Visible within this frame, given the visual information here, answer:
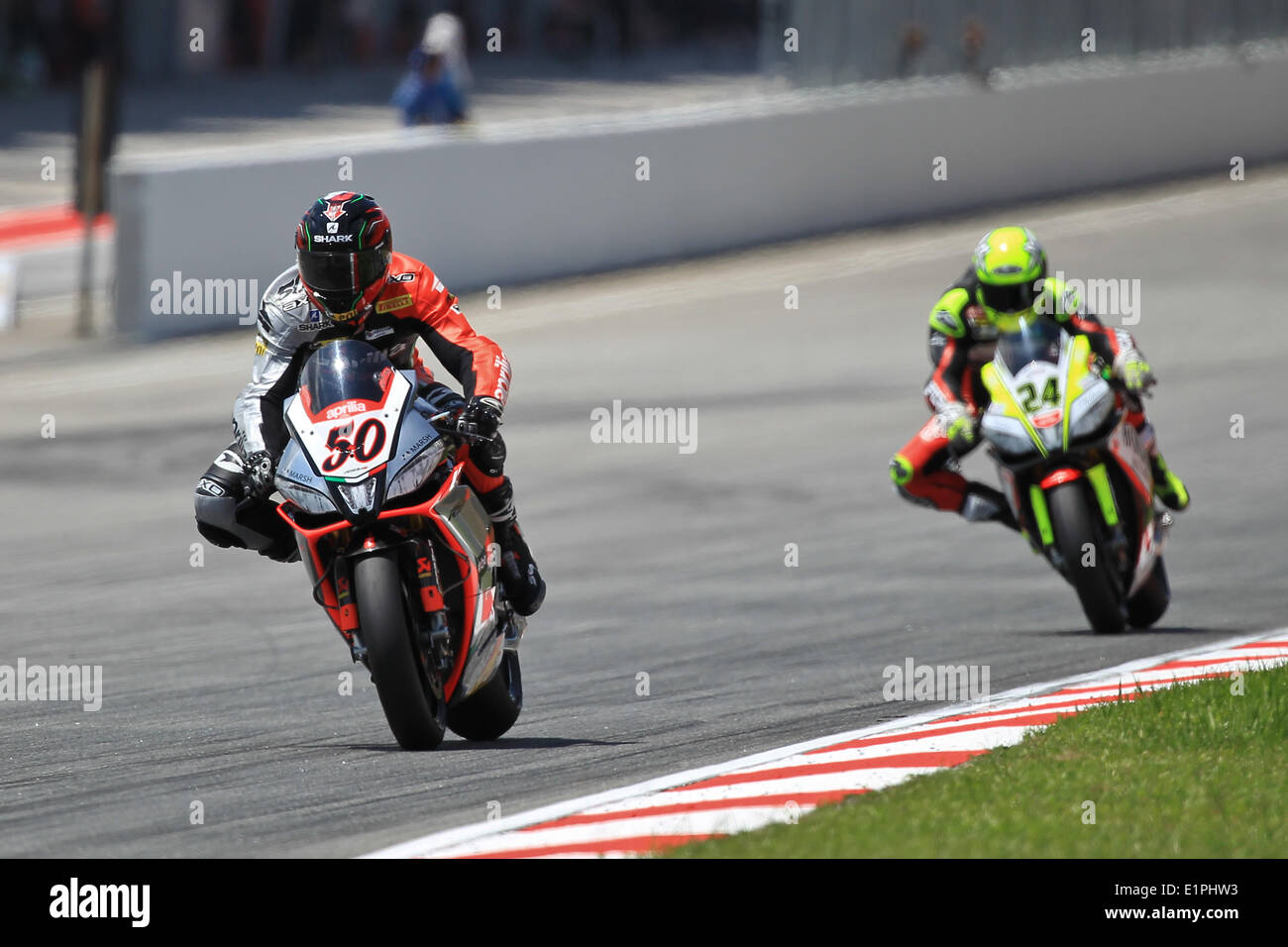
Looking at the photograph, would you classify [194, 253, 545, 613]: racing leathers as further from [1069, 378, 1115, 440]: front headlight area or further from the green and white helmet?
the green and white helmet

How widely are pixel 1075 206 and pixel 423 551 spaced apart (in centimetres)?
2037

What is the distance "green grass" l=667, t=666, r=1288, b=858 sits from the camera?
17.9ft

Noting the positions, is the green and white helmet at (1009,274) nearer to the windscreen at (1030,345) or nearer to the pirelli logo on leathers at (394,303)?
the windscreen at (1030,345)

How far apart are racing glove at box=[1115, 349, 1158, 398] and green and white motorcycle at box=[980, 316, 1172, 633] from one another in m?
0.07

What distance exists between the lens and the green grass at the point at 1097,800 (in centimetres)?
546

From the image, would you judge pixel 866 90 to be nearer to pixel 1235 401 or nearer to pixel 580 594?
pixel 1235 401

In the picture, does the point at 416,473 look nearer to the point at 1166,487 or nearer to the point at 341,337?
the point at 341,337

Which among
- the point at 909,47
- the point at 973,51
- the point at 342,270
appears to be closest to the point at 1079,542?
the point at 342,270

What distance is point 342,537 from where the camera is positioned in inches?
272

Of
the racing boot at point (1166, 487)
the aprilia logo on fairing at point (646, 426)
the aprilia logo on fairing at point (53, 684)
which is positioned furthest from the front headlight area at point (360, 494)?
the aprilia logo on fairing at point (646, 426)

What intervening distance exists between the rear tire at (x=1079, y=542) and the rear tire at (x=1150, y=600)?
1.00ft
